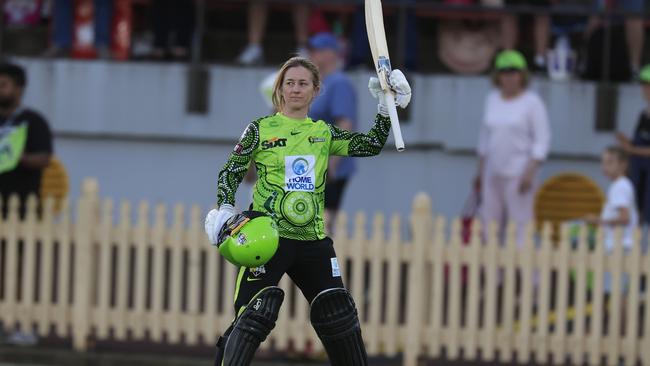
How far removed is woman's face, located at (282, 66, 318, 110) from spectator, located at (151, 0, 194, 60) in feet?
22.5

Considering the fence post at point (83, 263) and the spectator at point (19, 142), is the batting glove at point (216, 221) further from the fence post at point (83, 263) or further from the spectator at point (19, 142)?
the spectator at point (19, 142)

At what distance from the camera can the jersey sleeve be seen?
6914mm

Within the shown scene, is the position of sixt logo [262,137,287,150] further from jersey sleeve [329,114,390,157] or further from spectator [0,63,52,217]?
spectator [0,63,52,217]

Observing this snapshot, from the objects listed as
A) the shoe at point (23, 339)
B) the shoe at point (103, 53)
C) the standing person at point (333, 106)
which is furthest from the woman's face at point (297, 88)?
the shoe at point (103, 53)

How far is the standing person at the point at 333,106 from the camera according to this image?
31.8ft

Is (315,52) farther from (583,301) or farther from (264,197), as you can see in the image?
(264,197)

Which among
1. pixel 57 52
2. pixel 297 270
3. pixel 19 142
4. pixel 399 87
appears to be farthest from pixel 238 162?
pixel 57 52

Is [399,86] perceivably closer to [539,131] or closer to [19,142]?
[19,142]

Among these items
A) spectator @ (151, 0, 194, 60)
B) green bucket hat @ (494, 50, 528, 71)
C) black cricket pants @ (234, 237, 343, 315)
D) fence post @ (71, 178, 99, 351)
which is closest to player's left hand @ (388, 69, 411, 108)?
black cricket pants @ (234, 237, 343, 315)

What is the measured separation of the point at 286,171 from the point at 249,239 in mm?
436

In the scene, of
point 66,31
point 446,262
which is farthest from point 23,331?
point 66,31

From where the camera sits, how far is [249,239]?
21.3 ft

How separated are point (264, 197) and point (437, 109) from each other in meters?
6.86

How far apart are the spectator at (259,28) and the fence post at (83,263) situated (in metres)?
4.10
